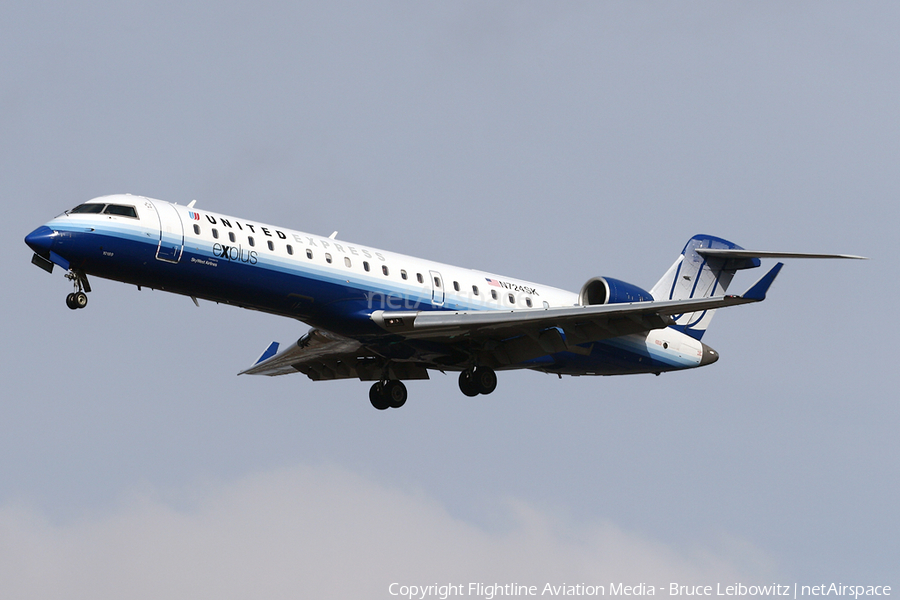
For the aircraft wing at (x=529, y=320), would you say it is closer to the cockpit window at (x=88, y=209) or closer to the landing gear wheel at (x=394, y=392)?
the landing gear wheel at (x=394, y=392)

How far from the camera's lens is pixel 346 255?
25.5 metres

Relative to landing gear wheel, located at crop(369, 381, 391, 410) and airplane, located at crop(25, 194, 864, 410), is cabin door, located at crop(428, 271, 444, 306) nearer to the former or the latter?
airplane, located at crop(25, 194, 864, 410)

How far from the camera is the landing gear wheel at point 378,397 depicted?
29484 millimetres

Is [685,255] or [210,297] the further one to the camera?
[685,255]

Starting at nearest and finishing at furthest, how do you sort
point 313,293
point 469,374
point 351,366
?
point 313,293
point 469,374
point 351,366

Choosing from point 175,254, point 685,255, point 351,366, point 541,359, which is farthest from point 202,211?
point 685,255

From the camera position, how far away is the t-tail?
3128 centimetres

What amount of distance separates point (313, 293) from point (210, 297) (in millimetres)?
2086

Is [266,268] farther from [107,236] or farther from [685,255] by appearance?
[685,255]

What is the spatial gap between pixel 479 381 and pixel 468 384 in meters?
0.27

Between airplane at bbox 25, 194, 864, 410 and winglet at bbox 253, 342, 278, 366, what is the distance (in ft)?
0.19

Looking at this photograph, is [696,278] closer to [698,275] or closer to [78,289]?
[698,275]

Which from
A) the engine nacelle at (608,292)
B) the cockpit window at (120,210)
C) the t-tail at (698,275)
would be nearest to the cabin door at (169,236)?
the cockpit window at (120,210)

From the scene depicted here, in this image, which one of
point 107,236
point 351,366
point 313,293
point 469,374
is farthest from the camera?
point 351,366
